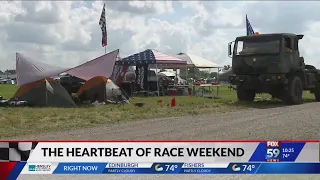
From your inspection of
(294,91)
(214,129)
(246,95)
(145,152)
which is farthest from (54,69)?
(145,152)

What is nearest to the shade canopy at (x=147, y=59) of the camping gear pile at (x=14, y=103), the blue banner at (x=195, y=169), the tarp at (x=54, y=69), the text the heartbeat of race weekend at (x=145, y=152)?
the tarp at (x=54, y=69)

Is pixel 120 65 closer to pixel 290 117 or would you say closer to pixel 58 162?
pixel 290 117

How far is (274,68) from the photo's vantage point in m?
18.3

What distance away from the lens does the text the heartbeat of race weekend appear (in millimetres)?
4555

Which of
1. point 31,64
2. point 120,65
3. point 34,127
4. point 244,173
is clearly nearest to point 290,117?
point 34,127

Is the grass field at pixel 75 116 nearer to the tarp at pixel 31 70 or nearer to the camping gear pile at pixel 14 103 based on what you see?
the camping gear pile at pixel 14 103

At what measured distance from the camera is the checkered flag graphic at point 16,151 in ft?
14.9

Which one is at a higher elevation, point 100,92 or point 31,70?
point 31,70

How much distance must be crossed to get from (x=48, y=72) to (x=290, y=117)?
10.8 m

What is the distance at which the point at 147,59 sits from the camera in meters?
26.8

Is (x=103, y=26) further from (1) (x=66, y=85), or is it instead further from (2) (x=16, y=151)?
(2) (x=16, y=151)

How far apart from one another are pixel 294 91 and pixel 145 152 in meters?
15.6

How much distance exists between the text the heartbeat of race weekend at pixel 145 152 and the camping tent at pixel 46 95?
555 inches

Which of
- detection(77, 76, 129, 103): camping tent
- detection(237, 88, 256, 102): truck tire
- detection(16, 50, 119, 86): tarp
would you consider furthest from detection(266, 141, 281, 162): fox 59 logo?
detection(237, 88, 256, 102): truck tire
